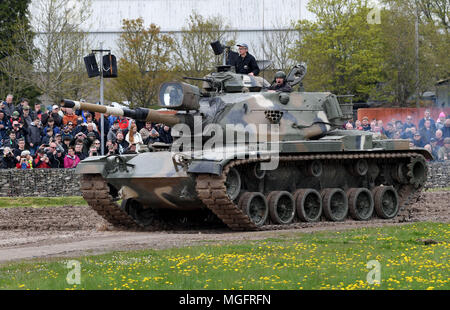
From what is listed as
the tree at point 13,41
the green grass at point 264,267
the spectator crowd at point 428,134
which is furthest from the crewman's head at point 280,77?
the tree at point 13,41

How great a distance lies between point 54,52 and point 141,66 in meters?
5.63

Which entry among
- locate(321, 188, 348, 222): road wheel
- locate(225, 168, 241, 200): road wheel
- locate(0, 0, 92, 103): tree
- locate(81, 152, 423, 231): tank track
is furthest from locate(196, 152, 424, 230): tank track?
locate(0, 0, 92, 103): tree

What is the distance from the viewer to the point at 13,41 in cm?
4528

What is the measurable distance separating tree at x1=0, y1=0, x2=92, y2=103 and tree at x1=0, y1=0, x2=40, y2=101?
142mm

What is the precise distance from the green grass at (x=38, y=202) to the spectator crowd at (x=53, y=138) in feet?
5.13

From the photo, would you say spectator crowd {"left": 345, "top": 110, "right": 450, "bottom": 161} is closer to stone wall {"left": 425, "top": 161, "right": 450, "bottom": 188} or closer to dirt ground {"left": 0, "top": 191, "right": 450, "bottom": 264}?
stone wall {"left": 425, "top": 161, "right": 450, "bottom": 188}

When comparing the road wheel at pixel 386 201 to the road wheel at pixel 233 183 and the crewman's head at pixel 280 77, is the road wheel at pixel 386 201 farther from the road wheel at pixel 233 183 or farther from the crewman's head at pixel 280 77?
the road wheel at pixel 233 183

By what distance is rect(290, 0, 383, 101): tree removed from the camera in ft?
160

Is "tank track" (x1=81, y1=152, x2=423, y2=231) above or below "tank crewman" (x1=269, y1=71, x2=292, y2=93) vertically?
below

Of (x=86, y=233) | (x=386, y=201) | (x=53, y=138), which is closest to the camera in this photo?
(x=86, y=233)

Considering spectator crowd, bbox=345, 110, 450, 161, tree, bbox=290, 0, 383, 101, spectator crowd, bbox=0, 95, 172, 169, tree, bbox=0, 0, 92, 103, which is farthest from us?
tree, bbox=290, 0, 383, 101

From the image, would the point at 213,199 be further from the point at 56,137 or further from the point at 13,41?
the point at 13,41

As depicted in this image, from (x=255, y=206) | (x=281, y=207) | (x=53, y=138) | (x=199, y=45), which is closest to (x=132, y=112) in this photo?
(x=255, y=206)
